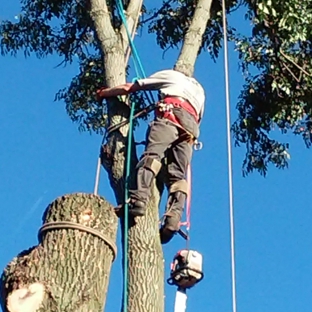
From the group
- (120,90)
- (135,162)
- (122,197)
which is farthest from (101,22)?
(122,197)

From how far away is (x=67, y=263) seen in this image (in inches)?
110

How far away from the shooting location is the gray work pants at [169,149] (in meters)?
4.16

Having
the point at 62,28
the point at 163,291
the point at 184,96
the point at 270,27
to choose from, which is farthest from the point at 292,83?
the point at 163,291

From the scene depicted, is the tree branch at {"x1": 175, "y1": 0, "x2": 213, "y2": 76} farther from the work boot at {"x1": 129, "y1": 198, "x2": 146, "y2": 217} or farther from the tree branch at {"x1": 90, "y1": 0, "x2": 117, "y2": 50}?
the work boot at {"x1": 129, "y1": 198, "x2": 146, "y2": 217}

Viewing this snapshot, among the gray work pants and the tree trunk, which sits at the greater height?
the gray work pants

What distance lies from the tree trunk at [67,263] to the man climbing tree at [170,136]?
0.83m

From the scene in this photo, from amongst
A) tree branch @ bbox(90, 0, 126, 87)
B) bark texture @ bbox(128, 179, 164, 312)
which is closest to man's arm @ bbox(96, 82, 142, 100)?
tree branch @ bbox(90, 0, 126, 87)

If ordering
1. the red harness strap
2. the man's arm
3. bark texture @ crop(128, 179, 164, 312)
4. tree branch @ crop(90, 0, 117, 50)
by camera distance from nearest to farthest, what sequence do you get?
bark texture @ crop(128, 179, 164, 312), the man's arm, the red harness strap, tree branch @ crop(90, 0, 117, 50)

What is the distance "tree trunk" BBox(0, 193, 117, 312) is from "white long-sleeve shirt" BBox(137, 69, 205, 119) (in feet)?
5.08

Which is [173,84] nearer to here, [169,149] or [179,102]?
[179,102]

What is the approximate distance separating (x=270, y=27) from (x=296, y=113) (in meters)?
1.01

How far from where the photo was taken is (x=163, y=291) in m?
3.68

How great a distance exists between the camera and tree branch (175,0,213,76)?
4781mm

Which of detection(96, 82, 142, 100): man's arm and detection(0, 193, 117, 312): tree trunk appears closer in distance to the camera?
detection(0, 193, 117, 312): tree trunk
